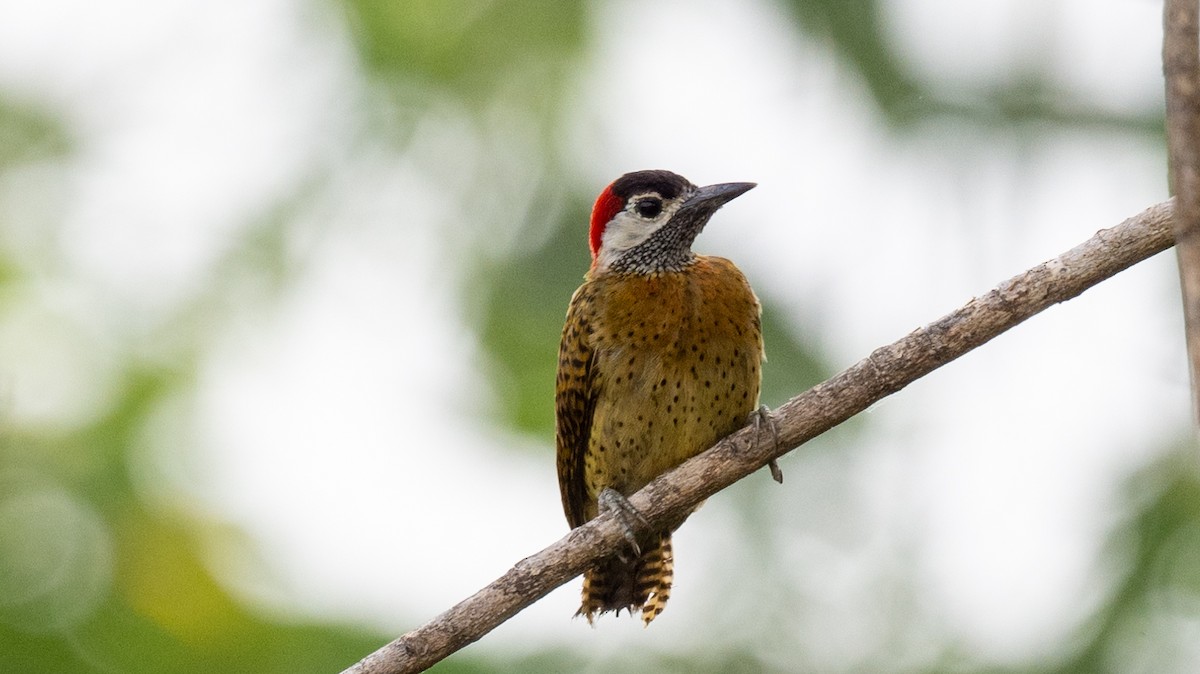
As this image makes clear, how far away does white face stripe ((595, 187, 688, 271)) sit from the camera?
5414 mm

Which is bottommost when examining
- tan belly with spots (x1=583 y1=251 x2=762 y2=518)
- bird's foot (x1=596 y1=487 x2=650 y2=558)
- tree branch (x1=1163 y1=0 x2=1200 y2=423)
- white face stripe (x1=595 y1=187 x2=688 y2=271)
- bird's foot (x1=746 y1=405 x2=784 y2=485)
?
tree branch (x1=1163 y1=0 x2=1200 y2=423)

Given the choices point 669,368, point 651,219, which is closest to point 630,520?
point 669,368

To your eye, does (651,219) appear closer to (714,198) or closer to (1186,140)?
(714,198)

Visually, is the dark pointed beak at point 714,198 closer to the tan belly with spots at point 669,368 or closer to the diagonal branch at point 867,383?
the tan belly with spots at point 669,368

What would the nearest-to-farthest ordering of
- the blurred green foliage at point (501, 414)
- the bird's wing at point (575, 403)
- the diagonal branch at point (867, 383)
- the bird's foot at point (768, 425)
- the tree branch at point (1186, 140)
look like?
1. the tree branch at point (1186, 140)
2. the diagonal branch at point (867, 383)
3. the bird's foot at point (768, 425)
4. the bird's wing at point (575, 403)
5. the blurred green foliage at point (501, 414)

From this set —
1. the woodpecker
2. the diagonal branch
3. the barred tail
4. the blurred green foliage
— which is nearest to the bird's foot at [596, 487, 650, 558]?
the diagonal branch

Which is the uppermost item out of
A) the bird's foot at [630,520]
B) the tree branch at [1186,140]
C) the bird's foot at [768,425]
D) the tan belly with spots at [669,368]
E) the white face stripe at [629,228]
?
the white face stripe at [629,228]

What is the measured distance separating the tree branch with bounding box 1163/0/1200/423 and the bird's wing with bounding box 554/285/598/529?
319cm

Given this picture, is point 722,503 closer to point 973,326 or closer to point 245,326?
point 245,326

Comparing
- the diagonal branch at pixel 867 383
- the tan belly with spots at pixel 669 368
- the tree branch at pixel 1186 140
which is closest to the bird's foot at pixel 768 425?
the diagonal branch at pixel 867 383

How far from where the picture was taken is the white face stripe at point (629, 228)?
5.41 meters

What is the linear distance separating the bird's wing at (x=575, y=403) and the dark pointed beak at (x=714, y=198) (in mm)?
541

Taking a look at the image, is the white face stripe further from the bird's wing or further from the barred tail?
the barred tail

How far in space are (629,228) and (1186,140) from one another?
11.7 feet
